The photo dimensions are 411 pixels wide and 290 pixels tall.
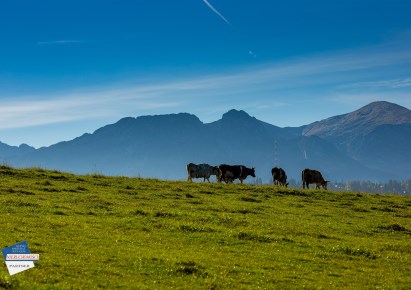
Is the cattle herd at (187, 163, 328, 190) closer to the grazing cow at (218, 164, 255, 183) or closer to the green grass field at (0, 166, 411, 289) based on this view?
the grazing cow at (218, 164, 255, 183)

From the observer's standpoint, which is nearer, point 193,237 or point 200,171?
point 193,237

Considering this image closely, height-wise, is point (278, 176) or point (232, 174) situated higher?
point (232, 174)

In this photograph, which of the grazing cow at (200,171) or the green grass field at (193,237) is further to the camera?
the grazing cow at (200,171)

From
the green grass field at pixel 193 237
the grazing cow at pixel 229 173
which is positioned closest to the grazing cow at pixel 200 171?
the grazing cow at pixel 229 173

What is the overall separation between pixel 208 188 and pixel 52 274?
3079 centimetres

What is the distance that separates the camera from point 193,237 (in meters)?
24.5

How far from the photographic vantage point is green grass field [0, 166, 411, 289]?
1692cm

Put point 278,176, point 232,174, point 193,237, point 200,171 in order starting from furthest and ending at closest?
point 200,171 < point 278,176 < point 232,174 < point 193,237

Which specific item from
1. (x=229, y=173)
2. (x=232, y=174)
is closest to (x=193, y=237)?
(x=229, y=173)

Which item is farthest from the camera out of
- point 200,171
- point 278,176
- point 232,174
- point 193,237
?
point 200,171

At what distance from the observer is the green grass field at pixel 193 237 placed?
16922mm

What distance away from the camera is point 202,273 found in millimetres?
17391

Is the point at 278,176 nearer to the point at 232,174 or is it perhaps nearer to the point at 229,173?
the point at 232,174

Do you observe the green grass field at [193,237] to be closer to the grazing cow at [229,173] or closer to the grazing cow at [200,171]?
the grazing cow at [229,173]
